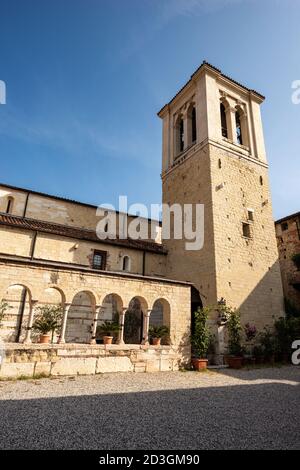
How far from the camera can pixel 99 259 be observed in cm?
1648

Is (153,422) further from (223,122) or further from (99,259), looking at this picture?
(223,122)

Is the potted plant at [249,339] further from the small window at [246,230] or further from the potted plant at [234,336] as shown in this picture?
the small window at [246,230]

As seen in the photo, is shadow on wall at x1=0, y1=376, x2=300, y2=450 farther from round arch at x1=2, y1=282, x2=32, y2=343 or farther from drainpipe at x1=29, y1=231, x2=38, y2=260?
drainpipe at x1=29, y1=231, x2=38, y2=260

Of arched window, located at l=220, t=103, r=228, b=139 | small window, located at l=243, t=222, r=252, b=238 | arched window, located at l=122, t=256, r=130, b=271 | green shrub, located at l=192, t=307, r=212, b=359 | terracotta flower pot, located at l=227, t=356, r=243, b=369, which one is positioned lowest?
terracotta flower pot, located at l=227, t=356, r=243, b=369

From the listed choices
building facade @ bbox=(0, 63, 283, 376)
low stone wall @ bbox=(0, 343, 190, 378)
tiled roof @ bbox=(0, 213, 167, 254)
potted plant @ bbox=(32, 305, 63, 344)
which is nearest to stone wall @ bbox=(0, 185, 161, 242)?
building facade @ bbox=(0, 63, 283, 376)

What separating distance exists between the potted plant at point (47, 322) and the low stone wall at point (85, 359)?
51 cm

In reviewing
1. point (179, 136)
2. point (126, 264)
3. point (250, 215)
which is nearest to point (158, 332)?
point (126, 264)

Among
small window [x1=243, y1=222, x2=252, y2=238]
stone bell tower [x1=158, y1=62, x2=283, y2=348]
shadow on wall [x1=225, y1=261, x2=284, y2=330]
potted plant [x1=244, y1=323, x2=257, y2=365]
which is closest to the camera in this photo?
potted plant [x1=244, y1=323, x2=257, y2=365]

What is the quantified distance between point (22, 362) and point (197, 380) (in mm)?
5785

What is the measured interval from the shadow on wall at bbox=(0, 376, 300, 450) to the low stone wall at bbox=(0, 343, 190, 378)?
2623 millimetres

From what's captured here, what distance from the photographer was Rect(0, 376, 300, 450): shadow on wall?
13.1ft

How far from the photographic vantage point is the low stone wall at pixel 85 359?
830 cm

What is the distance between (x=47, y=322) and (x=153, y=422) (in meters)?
6.00

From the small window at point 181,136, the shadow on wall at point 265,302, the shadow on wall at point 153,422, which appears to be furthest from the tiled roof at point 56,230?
the shadow on wall at point 153,422
